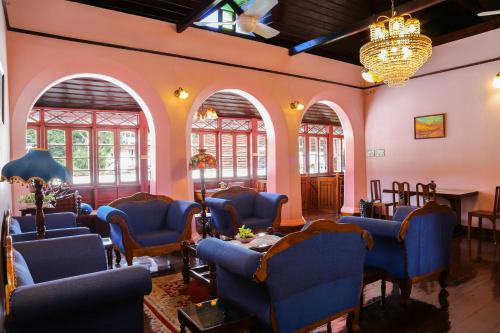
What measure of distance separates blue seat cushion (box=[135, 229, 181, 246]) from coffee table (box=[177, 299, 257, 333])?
85.4 inches

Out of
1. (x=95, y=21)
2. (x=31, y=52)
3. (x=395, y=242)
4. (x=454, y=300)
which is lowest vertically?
(x=454, y=300)

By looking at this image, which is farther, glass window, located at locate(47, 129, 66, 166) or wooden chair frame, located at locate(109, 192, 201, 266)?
glass window, located at locate(47, 129, 66, 166)

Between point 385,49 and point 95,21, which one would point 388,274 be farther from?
point 95,21

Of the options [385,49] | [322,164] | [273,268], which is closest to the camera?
[273,268]

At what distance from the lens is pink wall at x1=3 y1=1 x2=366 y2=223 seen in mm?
4785

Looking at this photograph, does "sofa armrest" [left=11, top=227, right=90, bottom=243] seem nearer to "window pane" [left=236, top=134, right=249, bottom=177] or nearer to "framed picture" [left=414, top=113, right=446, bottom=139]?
"framed picture" [left=414, top=113, right=446, bottom=139]

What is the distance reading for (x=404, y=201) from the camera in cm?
666

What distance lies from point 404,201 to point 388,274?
3.60 meters

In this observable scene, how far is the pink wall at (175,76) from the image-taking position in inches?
188

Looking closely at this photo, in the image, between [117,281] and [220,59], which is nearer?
[117,281]

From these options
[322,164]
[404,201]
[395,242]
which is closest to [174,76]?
[395,242]

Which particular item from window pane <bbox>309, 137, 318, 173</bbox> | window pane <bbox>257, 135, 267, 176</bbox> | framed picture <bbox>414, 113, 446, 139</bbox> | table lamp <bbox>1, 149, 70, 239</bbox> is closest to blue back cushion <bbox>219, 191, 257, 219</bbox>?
table lamp <bbox>1, 149, 70, 239</bbox>

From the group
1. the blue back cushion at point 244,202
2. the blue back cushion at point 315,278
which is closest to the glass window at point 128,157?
the blue back cushion at point 244,202

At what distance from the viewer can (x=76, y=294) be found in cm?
186
